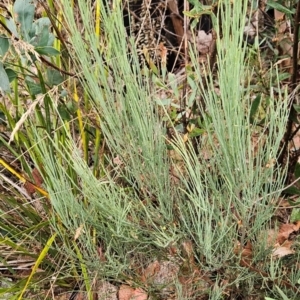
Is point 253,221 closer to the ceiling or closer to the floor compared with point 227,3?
closer to the floor

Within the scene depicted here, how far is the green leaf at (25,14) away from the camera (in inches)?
64.7

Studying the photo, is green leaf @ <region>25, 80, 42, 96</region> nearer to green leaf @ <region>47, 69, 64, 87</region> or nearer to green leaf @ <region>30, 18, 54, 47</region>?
green leaf @ <region>47, 69, 64, 87</region>

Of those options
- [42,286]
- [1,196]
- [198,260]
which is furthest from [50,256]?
[198,260]

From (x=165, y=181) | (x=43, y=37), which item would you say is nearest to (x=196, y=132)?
(x=165, y=181)

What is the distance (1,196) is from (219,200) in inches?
34.7

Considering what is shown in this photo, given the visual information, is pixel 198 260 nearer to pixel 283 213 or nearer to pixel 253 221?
pixel 253 221

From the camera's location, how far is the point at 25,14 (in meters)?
1.65

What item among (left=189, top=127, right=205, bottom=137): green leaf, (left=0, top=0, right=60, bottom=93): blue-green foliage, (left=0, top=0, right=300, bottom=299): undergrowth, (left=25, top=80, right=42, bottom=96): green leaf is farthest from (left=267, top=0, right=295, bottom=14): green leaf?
(left=25, top=80, right=42, bottom=96): green leaf

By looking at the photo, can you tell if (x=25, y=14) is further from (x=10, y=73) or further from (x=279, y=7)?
(x=279, y=7)

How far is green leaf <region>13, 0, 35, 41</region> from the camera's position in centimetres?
164

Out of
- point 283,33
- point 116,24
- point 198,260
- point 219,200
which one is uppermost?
point 116,24

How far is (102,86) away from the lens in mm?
1635

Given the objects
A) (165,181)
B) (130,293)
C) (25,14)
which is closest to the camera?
(165,181)

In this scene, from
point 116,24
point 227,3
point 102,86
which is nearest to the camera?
point 227,3
